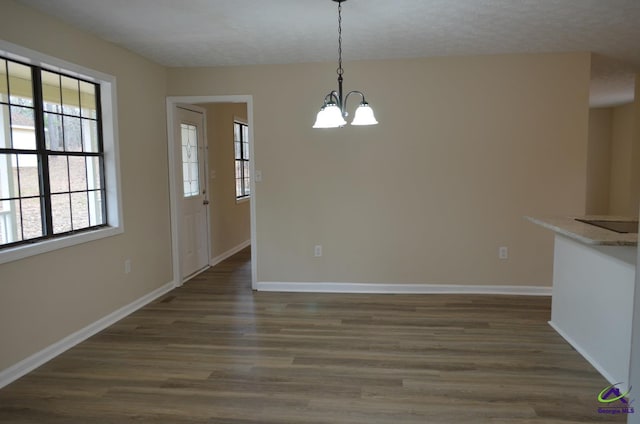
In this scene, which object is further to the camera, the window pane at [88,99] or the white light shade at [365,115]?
the window pane at [88,99]

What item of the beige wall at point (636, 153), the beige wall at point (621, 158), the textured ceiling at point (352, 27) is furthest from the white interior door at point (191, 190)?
the beige wall at point (621, 158)

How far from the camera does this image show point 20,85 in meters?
3.13

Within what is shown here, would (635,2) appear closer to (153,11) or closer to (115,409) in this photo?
(153,11)

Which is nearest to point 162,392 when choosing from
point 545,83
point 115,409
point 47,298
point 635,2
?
point 115,409

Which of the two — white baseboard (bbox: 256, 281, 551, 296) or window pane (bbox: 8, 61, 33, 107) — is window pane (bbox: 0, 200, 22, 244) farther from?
white baseboard (bbox: 256, 281, 551, 296)

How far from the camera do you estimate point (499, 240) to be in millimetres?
4770

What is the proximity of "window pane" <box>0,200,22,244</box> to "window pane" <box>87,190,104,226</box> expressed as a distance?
2.66 ft

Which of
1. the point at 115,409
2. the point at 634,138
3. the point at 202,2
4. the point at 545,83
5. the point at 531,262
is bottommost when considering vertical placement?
the point at 115,409

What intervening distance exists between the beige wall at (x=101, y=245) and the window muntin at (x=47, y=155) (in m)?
0.19

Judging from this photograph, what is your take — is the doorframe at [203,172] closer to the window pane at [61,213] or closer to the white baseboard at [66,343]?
the white baseboard at [66,343]

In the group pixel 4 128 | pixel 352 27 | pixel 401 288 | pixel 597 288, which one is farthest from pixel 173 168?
pixel 597 288

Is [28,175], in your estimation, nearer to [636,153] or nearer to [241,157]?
[241,157]

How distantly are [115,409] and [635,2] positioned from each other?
4.27 m

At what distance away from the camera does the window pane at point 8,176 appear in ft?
9.81
